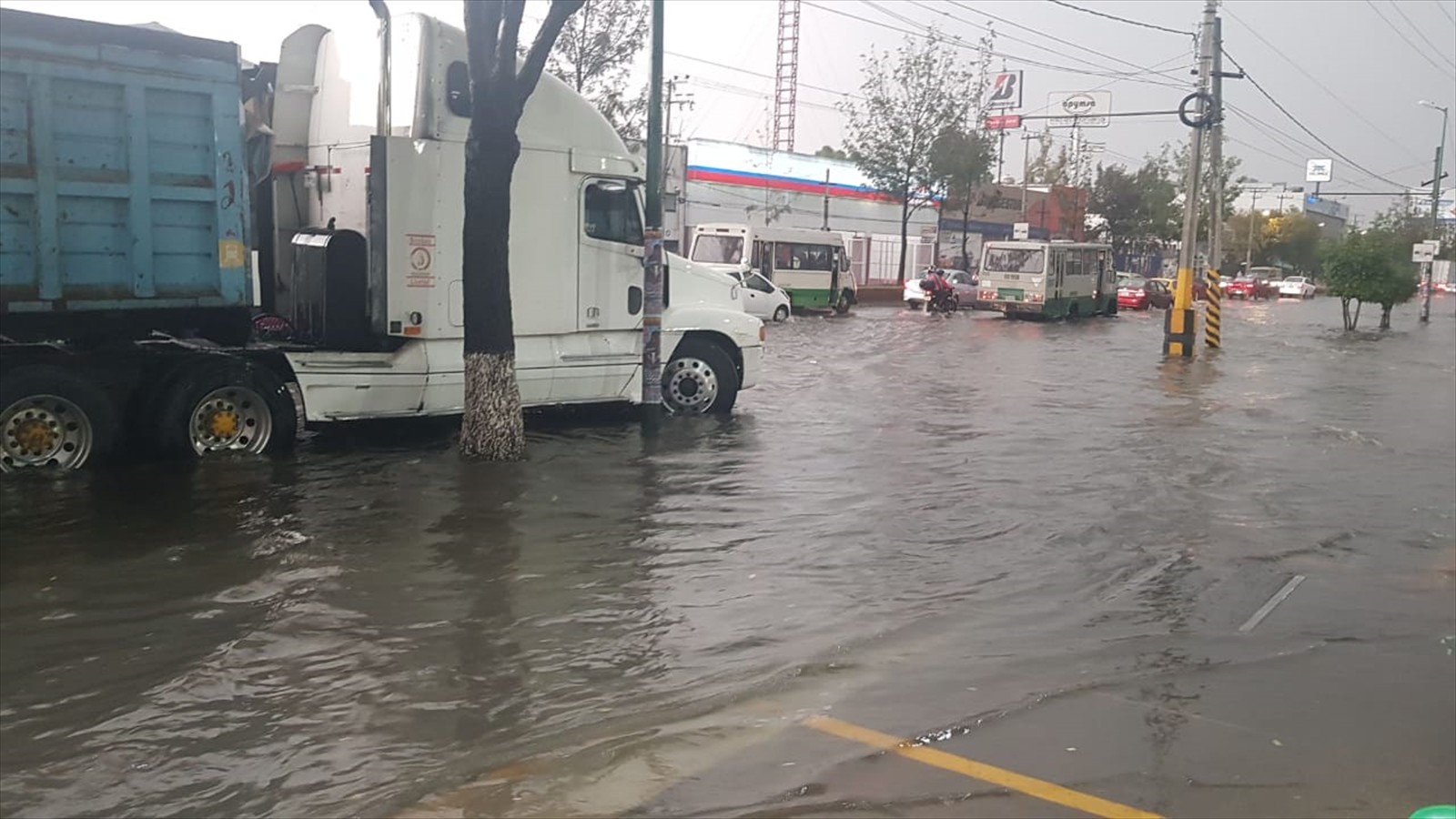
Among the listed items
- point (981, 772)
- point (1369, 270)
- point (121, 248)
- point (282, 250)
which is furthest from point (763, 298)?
point (981, 772)

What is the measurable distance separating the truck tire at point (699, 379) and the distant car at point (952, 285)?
31.2 m

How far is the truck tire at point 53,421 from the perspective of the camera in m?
8.73

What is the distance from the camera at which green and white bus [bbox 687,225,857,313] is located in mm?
35156

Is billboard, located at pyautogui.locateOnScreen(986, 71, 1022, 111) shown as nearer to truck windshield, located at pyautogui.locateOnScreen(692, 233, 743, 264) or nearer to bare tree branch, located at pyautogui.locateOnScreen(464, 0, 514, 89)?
truck windshield, located at pyautogui.locateOnScreen(692, 233, 743, 264)

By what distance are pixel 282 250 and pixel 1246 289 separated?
7157cm

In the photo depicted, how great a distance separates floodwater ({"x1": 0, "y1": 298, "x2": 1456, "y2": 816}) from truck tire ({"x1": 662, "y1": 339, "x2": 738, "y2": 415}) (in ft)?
1.15

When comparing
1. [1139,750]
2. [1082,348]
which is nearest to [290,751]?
[1139,750]

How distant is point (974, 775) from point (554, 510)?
487 centimetres

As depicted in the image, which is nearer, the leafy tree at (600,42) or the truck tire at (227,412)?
the truck tire at (227,412)

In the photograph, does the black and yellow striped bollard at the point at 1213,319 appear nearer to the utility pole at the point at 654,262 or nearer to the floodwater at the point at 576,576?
the floodwater at the point at 576,576

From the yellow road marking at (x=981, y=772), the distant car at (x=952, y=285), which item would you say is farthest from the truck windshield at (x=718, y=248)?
the yellow road marking at (x=981, y=772)

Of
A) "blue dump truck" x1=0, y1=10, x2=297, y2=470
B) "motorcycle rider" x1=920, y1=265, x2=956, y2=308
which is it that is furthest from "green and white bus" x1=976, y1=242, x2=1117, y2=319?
"blue dump truck" x1=0, y1=10, x2=297, y2=470

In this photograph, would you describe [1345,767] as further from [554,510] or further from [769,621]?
[554,510]

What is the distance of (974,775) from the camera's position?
4.43m
